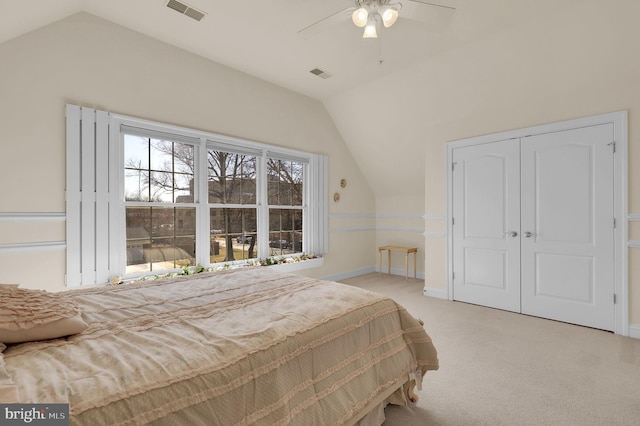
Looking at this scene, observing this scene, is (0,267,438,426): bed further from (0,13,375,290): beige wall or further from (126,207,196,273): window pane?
(126,207,196,273): window pane

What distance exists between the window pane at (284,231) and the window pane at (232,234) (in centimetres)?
31

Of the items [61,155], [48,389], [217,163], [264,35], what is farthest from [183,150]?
[48,389]

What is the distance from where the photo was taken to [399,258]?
5742 mm

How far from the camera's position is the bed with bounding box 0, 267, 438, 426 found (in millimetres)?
887

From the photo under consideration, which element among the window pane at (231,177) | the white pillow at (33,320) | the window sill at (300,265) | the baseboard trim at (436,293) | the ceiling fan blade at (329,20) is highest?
the ceiling fan blade at (329,20)

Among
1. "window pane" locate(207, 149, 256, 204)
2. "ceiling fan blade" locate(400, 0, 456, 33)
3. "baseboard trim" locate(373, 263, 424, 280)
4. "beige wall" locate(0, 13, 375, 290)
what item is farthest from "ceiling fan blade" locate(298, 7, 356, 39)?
"baseboard trim" locate(373, 263, 424, 280)

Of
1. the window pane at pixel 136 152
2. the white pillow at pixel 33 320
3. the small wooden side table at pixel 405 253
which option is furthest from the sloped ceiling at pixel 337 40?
the white pillow at pixel 33 320

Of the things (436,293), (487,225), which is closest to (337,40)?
(487,225)

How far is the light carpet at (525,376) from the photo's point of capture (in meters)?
1.82

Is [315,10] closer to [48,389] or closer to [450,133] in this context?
[450,133]

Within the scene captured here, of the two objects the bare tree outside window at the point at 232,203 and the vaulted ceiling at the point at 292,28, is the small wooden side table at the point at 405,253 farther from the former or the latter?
the vaulted ceiling at the point at 292,28

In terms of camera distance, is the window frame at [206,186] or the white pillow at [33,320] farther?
the window frame at [206,186]

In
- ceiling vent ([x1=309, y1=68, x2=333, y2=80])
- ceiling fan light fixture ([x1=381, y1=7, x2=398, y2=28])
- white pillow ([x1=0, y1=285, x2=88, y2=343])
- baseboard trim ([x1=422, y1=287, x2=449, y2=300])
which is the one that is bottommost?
baseboard trim ([x1=422, y1=287, x2=449, y2=300])

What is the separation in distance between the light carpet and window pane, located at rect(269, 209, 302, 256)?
2.29 metres
